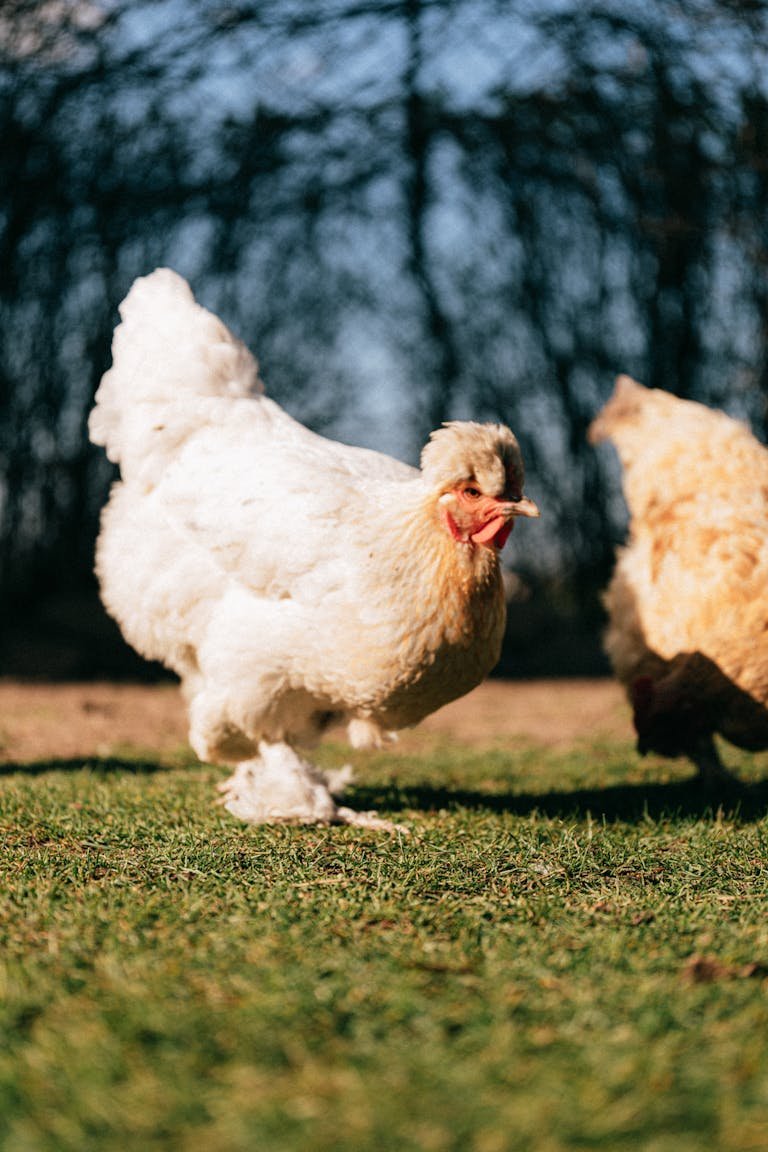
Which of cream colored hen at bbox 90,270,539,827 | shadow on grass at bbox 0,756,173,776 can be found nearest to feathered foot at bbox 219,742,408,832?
cream colored hen at bbox 90,270,539,827

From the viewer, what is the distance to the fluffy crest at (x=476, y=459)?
3361mm

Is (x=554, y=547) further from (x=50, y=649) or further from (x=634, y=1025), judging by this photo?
(x=634, y=1025)

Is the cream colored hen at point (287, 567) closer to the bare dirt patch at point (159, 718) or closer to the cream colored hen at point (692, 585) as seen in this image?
the cream colored hen at point (692, 585)

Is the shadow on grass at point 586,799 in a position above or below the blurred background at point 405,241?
below

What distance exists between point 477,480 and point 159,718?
412 centimetres

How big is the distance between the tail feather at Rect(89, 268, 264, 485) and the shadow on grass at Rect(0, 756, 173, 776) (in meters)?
1.42

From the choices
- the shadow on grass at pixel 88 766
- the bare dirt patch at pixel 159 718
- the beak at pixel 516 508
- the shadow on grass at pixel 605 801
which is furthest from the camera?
the bare dirt patch at pixel 159 718

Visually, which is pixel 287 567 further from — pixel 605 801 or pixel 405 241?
pixel 405 241

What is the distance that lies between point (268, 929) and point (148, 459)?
2.52 meters

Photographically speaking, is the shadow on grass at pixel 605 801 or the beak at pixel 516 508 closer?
the beak at pixel 516 508

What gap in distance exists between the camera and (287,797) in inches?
146

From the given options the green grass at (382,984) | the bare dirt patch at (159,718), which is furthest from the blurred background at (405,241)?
the green grass at (382,984)

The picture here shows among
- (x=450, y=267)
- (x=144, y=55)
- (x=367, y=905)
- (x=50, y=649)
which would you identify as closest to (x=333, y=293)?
(x=450, y=267)

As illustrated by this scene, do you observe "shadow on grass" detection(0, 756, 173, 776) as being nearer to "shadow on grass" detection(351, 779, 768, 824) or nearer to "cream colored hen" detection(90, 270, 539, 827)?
"cream colored hen" detection(90, 270, 539, 827)
